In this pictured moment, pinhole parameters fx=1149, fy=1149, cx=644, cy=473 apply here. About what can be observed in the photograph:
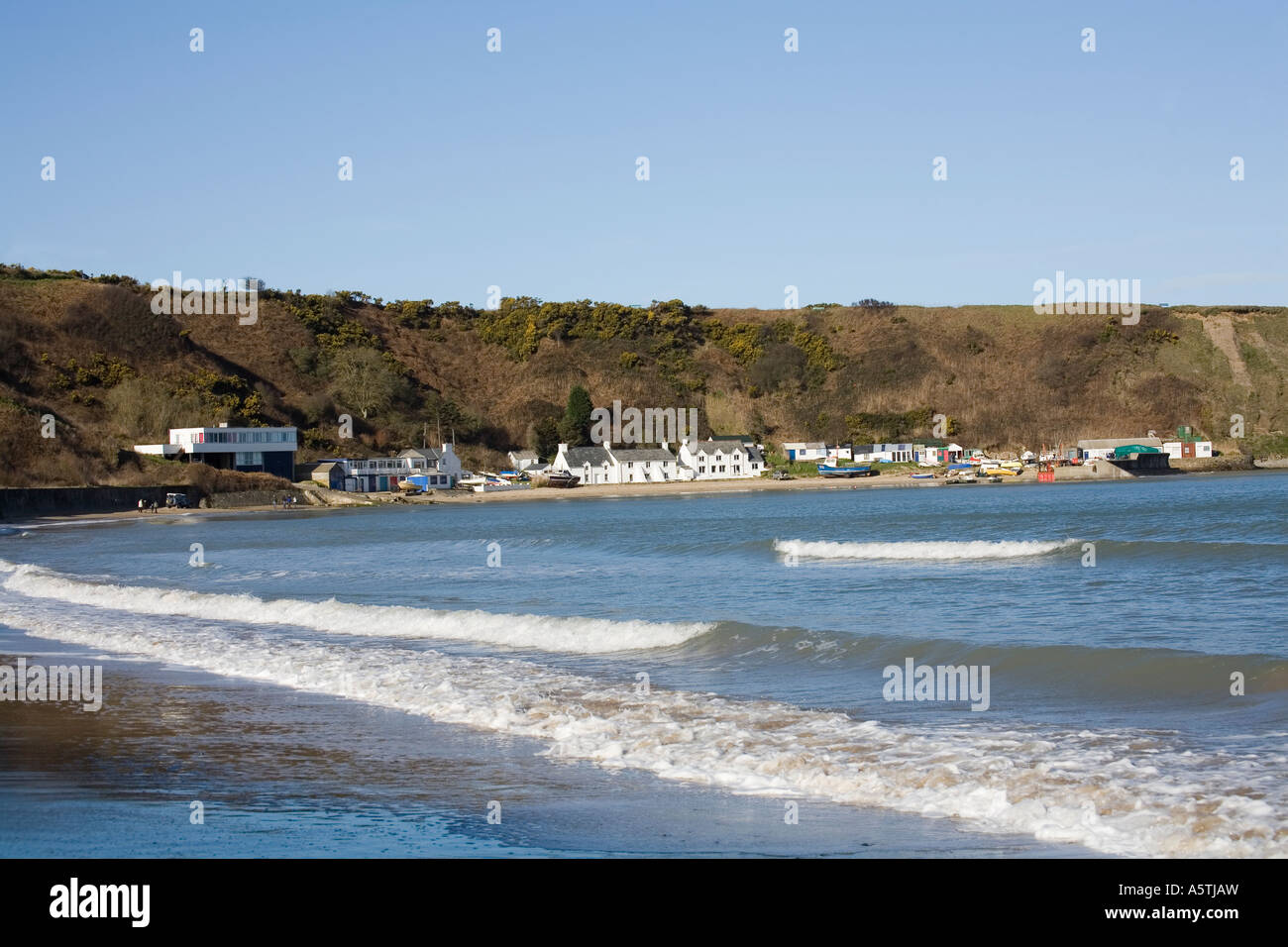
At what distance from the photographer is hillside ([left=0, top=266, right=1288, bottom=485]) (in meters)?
97.6

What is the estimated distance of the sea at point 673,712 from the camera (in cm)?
780

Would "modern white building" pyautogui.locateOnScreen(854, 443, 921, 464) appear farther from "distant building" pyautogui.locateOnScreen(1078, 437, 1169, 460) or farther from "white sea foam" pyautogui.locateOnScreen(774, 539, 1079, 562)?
"white sea foam" pyautogui.locateOnScreen(774, 539, 1079, 562)

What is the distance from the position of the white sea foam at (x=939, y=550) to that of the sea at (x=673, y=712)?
28.7 inches

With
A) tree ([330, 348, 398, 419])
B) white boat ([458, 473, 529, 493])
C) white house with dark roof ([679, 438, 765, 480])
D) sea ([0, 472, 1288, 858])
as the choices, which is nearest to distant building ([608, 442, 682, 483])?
white house with dark roof ([679, 438, 765, 480])

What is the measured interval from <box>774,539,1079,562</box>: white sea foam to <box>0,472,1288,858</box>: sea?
2.39ft

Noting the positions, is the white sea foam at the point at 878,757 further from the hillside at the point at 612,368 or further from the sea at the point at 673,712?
the hillside at the point at 612,368

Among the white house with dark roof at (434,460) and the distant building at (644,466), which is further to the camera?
the distant building at (644,466)

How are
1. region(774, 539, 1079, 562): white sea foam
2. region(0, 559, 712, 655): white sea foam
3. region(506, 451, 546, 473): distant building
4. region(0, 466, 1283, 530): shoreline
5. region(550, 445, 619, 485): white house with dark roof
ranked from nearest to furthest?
region(0, 559, 712, 655): white sea foam
region(774, 539, 1079, 562): white sea foam
region(0, 466, 1283, 530): shoreline
region(550, 445, 619, 485): white house with dark roof
region(506, 451, 546, 473): distant building

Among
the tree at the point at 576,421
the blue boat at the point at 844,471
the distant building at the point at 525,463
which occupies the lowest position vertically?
the blue boat at the point at 844,471

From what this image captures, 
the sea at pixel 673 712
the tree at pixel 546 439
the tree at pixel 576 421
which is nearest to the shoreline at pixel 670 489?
the tree at pixel 576 421

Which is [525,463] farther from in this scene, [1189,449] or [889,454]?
[1189,449]

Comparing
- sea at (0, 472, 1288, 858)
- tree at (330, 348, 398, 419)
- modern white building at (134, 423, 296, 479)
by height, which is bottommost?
sea at (0, 472, 1288, 858)
